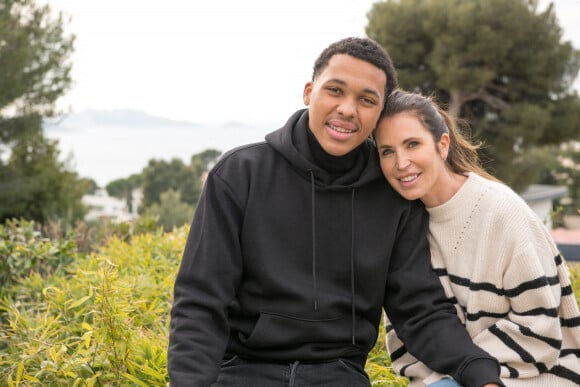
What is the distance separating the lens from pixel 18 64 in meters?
14.1

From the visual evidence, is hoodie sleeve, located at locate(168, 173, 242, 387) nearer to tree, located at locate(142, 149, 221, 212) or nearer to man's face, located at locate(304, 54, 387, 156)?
man's face, located at locate(304, 54, 387, 156)

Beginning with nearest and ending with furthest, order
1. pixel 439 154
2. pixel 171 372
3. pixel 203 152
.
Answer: pixel 171 372
pixel 439 154
pixel 203 152

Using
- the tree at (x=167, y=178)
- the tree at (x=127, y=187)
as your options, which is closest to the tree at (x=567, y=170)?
the tree at (x=167, y=178)

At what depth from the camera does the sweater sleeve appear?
1.99m

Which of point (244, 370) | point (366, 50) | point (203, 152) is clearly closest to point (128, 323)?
point (244, 370)

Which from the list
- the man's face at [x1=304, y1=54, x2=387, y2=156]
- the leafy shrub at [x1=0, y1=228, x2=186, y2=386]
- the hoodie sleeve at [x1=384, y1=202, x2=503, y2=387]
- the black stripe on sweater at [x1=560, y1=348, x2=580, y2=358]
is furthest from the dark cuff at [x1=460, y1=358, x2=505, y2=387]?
the leafy shrub at [x1=0, y1=228, x2=186, y2=386]

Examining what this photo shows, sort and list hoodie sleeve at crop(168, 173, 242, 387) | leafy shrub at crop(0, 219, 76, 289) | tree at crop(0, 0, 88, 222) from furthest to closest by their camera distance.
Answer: tree at crop(0, 0, 88, 222)
leafy shrub at crop(0, 219, 76, 289)
hoodie sleeve at crop(168, 173, 242, 387)

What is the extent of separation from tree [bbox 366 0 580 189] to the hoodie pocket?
1661cm

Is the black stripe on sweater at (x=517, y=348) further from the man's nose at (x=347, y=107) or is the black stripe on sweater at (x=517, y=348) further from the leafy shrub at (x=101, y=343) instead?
the leafy shrub at (x=101, y=343)

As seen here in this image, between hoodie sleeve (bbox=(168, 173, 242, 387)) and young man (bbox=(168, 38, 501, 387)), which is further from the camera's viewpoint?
young man (bbox=(168, 38, 501, 387))

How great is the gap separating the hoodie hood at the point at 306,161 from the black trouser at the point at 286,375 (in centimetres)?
57

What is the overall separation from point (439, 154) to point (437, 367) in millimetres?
685

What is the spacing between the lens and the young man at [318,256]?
2.02m

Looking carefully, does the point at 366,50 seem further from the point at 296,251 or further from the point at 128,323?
the point at 128,323
